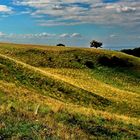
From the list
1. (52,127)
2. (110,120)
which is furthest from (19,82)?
(52,127)

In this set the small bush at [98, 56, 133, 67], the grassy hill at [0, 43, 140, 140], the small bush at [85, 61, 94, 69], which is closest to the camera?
the grassy hill at [0, 43, 140, 140]

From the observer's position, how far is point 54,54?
9262 centimetres

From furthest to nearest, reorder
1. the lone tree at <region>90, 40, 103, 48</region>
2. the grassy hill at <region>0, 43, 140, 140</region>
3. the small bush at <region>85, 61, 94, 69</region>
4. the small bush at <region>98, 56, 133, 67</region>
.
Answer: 1. the lone tree at <region>90, 40, 103, 48</region>
2. the small bush at <region>98, 56, 133, 67</region>
3. the small bush at <region>85, 61, 94, 69</region>
4. the grassy hill at <region>0, 43, 140, 140</region>

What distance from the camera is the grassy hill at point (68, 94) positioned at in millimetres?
19973

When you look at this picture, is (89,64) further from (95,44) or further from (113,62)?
(95,44)

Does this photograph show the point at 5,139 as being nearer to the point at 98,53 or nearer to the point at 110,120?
the point at 110,120

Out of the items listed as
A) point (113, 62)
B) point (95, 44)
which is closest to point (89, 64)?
point (113, 62)

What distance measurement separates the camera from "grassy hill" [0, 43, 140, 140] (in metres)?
20.0

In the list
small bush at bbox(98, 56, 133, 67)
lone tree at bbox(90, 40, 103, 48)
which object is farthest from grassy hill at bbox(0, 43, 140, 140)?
lone tree at bbox(90, 40, 103, 48)

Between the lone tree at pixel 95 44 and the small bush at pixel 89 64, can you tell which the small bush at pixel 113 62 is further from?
the lone tree at pixel 95 44

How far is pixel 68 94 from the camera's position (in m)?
51.9

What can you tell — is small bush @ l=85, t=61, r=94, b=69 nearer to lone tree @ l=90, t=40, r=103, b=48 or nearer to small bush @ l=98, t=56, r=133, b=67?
small bush @ l=98, t=56, r=133, b=67

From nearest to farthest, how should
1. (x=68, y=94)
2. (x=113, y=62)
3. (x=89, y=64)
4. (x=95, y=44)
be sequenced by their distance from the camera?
(x=68, y=94) < (x=89, y=64) < (x=113, y=62) < (x=95, y=44)

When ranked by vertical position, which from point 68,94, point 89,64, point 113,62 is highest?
point 113,62
